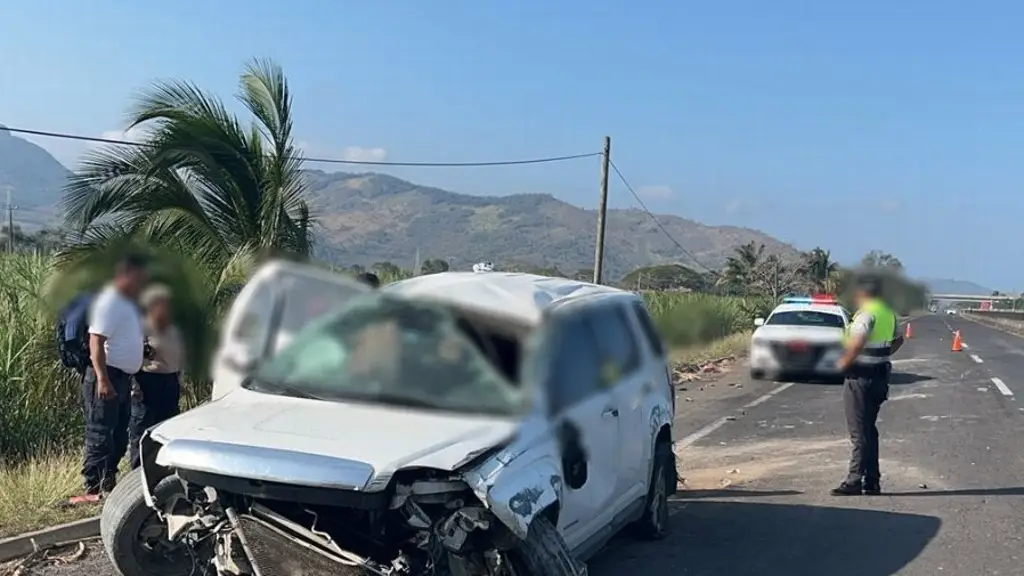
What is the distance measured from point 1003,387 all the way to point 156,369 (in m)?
17.5

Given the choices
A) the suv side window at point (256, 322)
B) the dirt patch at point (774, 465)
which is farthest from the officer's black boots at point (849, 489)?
the suv side window at point (256, 322)

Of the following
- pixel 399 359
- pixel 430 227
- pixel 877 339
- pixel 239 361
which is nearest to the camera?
pixel 399 359

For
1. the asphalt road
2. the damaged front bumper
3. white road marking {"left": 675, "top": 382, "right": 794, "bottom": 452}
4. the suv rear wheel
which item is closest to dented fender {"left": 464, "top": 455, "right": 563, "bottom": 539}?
the damaged front bumper

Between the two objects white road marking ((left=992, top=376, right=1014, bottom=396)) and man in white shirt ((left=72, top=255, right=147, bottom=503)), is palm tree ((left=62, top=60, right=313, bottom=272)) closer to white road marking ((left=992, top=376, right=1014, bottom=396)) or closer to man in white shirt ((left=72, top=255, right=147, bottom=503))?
man in white shirt ((left=72, top=255, right=147, bottom=503))

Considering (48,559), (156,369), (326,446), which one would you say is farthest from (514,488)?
(48,559)

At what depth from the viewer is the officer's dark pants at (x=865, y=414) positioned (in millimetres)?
8930

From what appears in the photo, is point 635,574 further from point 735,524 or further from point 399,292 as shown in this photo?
point 399,292

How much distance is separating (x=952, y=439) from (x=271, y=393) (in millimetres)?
10287

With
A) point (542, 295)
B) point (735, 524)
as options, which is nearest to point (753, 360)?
point (735, 524)

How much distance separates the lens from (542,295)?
2.80m

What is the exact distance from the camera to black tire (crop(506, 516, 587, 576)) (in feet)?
15.0

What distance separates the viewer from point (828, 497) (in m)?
8.93

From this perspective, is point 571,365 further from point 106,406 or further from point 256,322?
point 106,406

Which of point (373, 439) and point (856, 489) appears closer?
point (373, 439)
